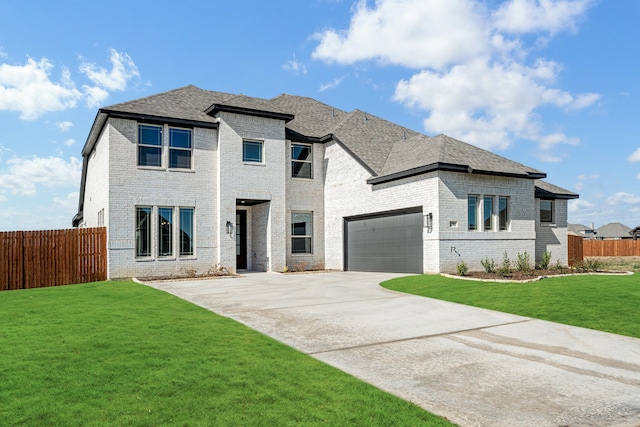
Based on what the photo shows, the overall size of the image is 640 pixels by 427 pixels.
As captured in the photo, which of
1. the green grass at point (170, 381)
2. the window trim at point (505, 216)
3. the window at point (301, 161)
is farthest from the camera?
the window at point (301, 161)

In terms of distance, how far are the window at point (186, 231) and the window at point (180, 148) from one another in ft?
6.50

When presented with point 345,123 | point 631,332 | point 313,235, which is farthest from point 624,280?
point 345,123

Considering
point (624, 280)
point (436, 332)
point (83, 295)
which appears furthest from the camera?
point (624, 280)

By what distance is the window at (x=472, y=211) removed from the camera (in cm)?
1873

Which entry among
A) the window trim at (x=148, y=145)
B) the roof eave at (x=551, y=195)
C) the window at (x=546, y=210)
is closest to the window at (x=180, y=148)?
the window trim at (x=148, y=145)

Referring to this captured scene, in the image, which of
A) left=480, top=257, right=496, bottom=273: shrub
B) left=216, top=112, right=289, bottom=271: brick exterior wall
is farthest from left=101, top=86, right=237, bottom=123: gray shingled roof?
left=480, top=257, right=496, bottom=273: shrub

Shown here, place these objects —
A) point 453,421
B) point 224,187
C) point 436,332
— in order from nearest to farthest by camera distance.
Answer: point 453,421 < point 436,332 < point 224,187

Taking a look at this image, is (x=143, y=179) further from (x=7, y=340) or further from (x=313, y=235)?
(x=7, y=340)

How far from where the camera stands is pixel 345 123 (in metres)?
25.3

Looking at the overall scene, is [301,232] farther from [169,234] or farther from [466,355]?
[466,355]

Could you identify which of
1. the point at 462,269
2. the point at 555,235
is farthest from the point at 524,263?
the point at 555,235

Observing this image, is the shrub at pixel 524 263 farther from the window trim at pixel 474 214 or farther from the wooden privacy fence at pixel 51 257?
the wooden privacy fence at pixel 51 257

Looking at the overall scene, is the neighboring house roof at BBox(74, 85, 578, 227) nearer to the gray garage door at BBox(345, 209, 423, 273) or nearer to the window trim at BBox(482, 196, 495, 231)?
the window trim at BBox(482, 196, 495, 231)

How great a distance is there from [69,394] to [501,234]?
17.6 metres
